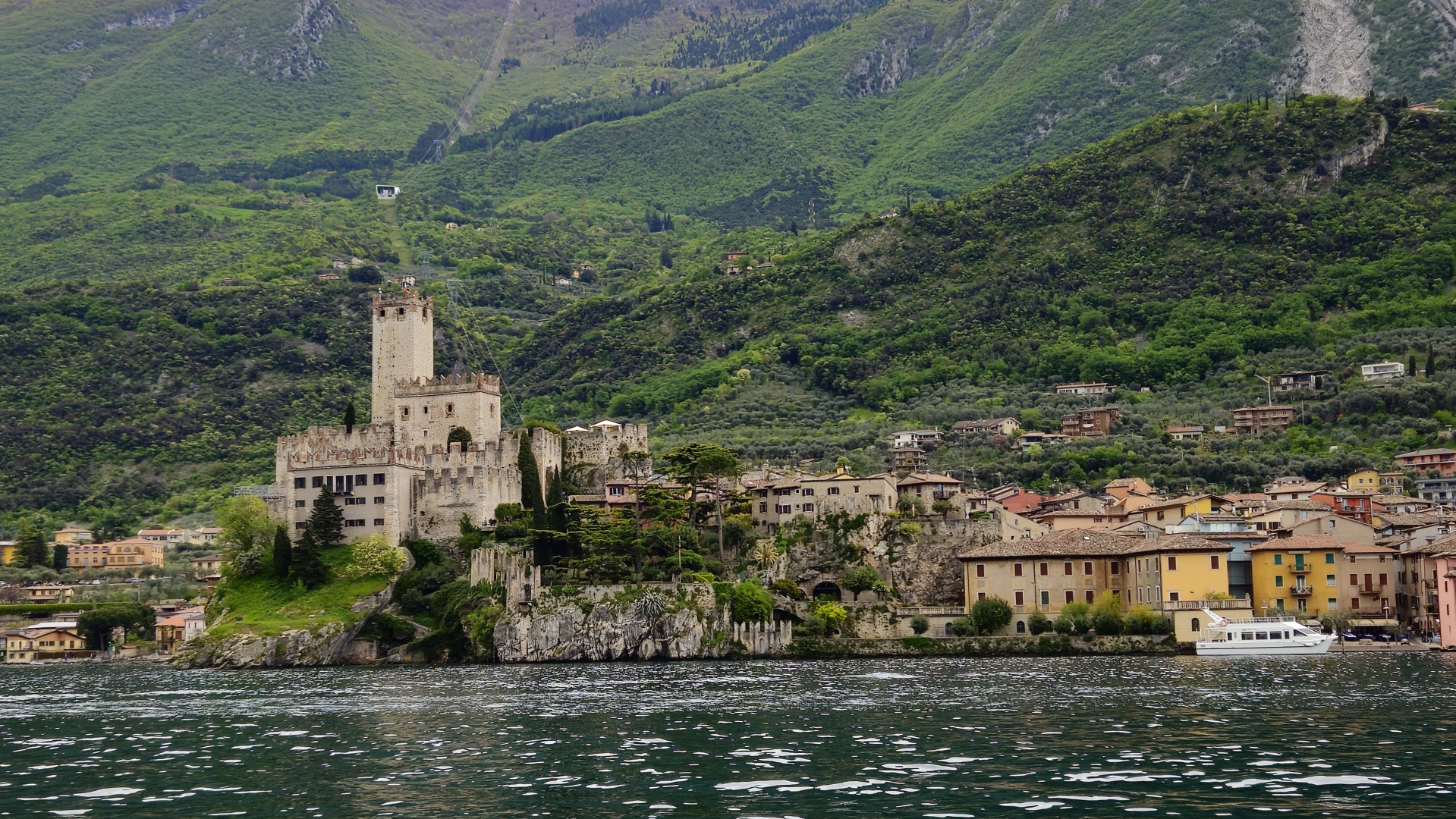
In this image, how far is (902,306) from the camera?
18462cm

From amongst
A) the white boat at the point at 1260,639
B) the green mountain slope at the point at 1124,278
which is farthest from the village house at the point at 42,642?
the white boat at the point at 1260,639

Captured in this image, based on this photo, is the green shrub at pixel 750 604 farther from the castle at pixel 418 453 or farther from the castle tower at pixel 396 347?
the castle tower at pixel 396 347

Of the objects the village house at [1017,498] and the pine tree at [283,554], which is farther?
the village house at [1017,498]

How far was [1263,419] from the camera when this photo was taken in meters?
137

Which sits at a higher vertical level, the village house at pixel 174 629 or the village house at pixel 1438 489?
the village house at pixel 1438 489

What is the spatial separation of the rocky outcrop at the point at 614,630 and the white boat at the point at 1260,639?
76.5 ft

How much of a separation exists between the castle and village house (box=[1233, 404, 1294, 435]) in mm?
49075

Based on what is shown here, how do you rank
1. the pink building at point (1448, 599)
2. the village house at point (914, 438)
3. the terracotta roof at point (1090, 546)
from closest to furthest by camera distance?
the pink building at point (1448, 599) < the terracotta roof at point (1090, 546) < the village house at point (914, 438)

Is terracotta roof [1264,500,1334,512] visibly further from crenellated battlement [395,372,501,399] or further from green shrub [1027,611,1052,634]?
crenellated battlement [395,372,501,399]

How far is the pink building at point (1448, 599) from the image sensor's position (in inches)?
3177

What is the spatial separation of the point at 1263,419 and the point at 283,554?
76245 mm

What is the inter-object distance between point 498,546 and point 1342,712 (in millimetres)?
52605

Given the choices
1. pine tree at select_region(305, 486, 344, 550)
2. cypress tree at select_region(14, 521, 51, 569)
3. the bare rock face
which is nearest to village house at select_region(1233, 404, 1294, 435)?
the bare rock face

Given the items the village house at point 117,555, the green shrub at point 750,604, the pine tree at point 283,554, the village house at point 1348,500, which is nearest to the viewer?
the green shrub at point 750,604
